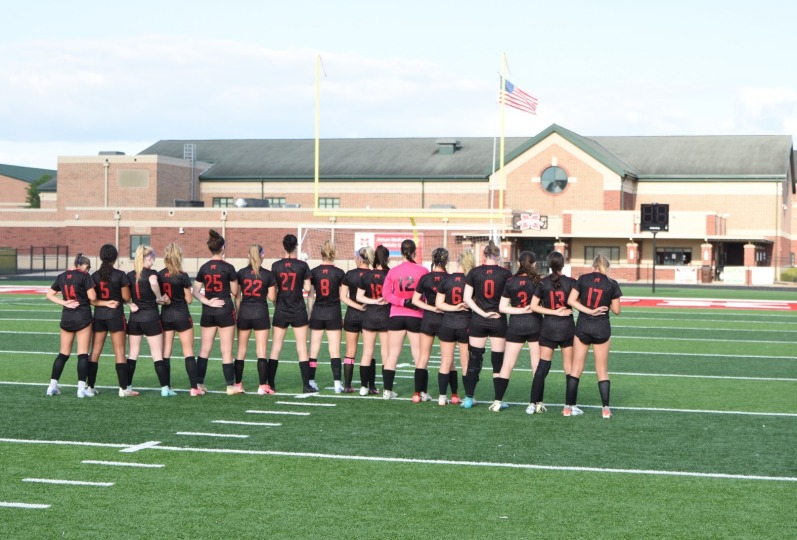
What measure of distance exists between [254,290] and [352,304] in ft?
3.78

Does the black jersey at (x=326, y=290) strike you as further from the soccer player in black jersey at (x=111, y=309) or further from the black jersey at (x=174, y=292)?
the soccer player in black jersey at (x=111, y=309)

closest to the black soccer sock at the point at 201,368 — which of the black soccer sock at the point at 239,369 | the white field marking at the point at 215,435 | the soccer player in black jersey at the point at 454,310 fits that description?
the black soccer sock at the point at 239,369

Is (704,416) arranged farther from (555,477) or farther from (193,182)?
(193,182)

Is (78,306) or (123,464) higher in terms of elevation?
(78,306)

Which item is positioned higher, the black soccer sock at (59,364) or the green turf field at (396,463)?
the black soccer sock at (59,364)

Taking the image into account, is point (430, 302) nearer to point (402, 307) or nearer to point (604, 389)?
point (402, 307)

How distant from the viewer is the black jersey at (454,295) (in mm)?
10914

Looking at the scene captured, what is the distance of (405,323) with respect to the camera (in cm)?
1148

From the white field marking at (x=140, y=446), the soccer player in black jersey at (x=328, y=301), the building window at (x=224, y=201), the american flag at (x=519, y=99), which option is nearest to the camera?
the white field marking at (x=140, y=446)

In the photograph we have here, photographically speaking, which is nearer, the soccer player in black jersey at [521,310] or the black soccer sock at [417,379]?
the soccer player in black jersey at [521,310]

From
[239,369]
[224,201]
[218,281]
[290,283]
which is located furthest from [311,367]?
[224,201]

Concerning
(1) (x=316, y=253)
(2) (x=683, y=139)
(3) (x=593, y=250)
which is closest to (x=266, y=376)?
(1) (x=316, y=253)

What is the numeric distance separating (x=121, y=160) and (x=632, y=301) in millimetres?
38935

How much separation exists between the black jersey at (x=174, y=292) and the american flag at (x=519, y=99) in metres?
20.4
